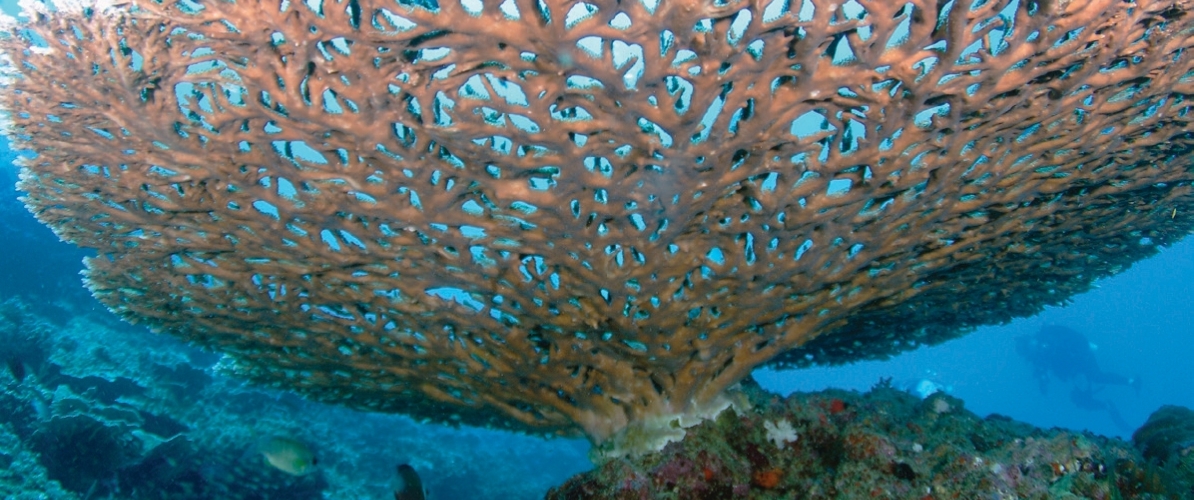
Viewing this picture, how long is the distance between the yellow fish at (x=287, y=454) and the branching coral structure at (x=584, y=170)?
115cm

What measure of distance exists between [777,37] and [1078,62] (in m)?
1.95

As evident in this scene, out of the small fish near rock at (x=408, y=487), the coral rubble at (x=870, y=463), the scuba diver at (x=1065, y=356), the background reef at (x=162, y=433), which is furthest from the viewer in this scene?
the scuba diver at (x=1065, y=356)

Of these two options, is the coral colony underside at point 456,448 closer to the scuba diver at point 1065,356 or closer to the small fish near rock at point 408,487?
the small fish near rock at point 408,487

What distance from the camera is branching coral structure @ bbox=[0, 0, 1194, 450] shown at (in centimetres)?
278

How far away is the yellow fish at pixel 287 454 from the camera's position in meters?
6.59

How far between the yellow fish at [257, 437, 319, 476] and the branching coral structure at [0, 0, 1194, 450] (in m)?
1.15

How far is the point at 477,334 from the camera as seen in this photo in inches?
210

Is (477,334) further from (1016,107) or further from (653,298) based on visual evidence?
(1016,107)

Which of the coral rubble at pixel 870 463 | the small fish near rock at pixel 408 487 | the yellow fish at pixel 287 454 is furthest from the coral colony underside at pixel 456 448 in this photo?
the yellow fish at pixel 287 454

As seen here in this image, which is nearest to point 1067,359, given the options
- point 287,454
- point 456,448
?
point 456,448

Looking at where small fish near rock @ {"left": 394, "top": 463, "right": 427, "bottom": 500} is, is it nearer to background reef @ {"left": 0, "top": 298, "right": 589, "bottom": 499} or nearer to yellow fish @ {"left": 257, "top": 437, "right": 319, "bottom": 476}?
yellow fish @ {"left": 257, "top": 437, "right": 319, "bottom": 476}

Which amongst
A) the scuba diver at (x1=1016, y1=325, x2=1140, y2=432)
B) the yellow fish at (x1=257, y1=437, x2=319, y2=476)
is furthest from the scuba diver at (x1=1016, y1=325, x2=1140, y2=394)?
the yellow fish at (x1=257, y1=437, x2=319, y2=476)

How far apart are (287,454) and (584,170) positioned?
5734 millimetres

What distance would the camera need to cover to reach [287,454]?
21.8ft
